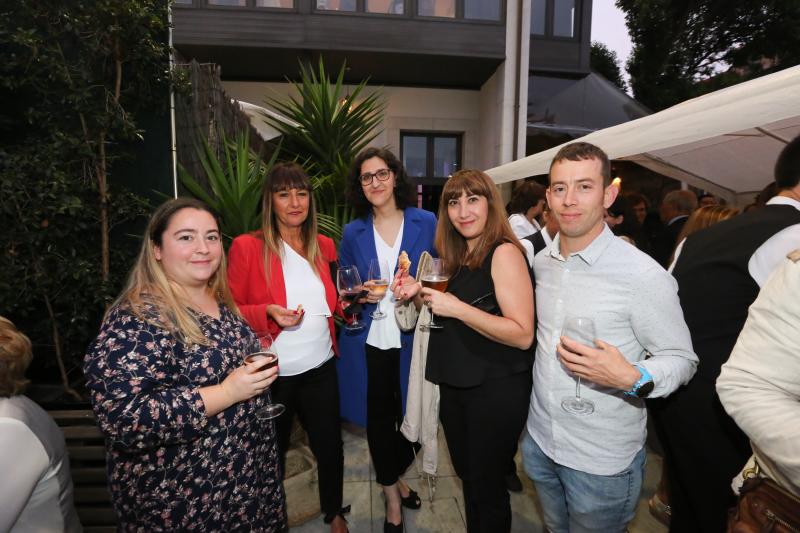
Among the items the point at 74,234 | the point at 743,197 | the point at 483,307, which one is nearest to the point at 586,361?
the point at 483,307

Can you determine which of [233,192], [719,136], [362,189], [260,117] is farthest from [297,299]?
[719,136]

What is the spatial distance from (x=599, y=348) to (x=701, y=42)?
19.3m

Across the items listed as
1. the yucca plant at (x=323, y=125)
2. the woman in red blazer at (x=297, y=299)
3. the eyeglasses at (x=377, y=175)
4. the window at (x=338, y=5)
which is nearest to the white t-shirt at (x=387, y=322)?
the woman in red blazer at (x=297, y=299)

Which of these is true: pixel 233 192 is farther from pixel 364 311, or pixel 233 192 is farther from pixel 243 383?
pixel 243 383

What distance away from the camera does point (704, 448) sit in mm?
1874

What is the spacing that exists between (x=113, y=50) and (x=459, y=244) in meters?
2.74

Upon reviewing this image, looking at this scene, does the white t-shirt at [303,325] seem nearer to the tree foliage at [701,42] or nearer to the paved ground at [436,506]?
the paved ground at [436,506]

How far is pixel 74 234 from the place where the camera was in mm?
2748

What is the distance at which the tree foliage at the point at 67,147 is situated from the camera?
2506mm

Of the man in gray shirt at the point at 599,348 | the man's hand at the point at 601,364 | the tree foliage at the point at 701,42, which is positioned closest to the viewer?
the man's hand at the point at 601,364

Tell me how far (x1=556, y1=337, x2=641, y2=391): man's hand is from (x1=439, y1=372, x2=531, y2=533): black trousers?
57 cm

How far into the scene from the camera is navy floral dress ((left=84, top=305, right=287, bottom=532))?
1.33 metres

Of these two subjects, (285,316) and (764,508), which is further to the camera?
(285,316)

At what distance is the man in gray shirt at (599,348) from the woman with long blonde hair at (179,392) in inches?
43.8
